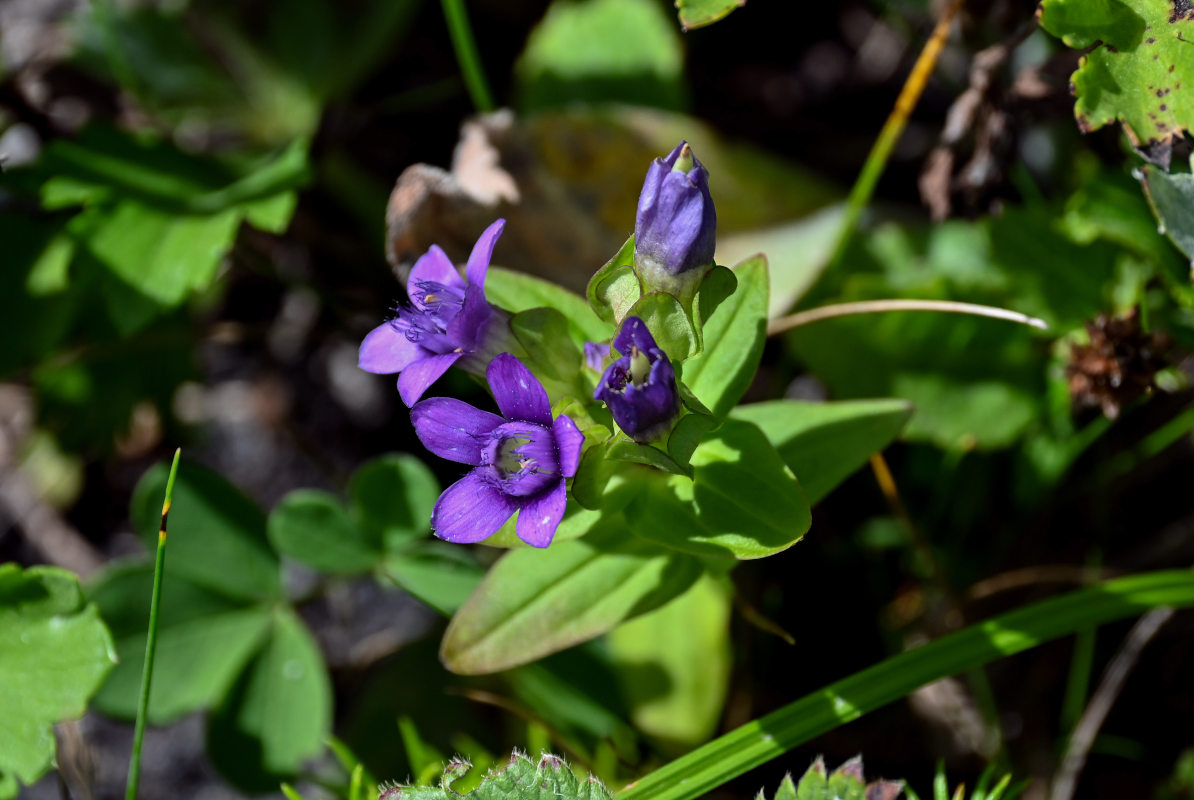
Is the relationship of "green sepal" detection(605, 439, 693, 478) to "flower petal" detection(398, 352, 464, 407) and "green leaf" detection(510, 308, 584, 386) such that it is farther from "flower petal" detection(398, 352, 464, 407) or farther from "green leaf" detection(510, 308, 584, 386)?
"flower petal" detection(398, 352, 464, 407)

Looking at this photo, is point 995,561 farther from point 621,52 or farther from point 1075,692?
point 621,52

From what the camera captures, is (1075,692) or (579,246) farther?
(579,246)

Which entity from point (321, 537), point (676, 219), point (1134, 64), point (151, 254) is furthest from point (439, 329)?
point (1134, 64)

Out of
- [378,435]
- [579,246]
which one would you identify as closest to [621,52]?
[579,246]

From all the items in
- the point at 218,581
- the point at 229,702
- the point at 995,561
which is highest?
the point at 995,561

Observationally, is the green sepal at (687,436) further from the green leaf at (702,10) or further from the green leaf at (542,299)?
the green leaf at (702,10)

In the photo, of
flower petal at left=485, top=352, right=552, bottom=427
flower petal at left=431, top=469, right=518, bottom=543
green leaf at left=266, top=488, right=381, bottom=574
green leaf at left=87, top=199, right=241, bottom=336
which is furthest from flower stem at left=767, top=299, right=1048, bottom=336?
green leaf at left=87, top=199, right=241, bottom=336
